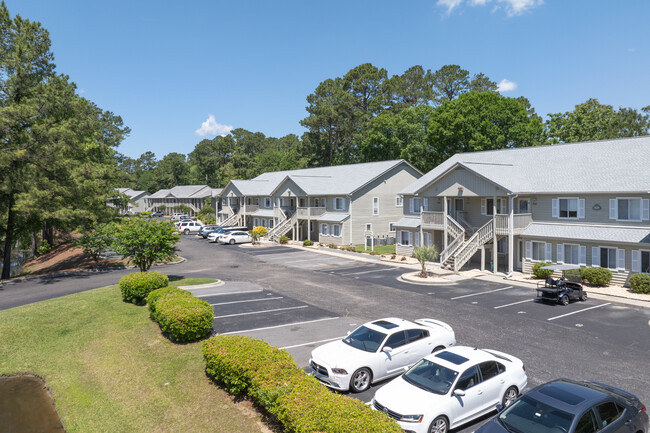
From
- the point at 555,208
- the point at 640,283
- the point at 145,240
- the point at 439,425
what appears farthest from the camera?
the point at 555,208

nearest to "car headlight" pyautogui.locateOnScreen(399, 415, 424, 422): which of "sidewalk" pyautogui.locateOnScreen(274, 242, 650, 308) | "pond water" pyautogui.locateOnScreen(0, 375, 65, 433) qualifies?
"pond water" pyautogui.locateOnScreen(0, 375, 65, 433)

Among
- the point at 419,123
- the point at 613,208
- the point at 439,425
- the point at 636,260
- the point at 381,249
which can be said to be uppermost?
the point at 419,123

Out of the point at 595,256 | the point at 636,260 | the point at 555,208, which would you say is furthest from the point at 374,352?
the point at 555,208

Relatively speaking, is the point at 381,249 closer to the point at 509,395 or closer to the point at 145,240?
the point at 145,240

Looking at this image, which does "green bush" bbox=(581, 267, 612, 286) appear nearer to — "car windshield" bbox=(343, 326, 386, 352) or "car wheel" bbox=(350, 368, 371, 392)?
"car windshield" bbox=(343, 326, 386, 352)

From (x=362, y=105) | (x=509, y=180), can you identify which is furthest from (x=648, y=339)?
(x=362, y=105)

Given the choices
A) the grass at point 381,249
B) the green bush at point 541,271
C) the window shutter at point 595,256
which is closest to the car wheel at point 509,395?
the green bush at point 541,271

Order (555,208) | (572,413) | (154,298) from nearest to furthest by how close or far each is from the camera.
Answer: (572,413) < (154,298) < (555,208)
